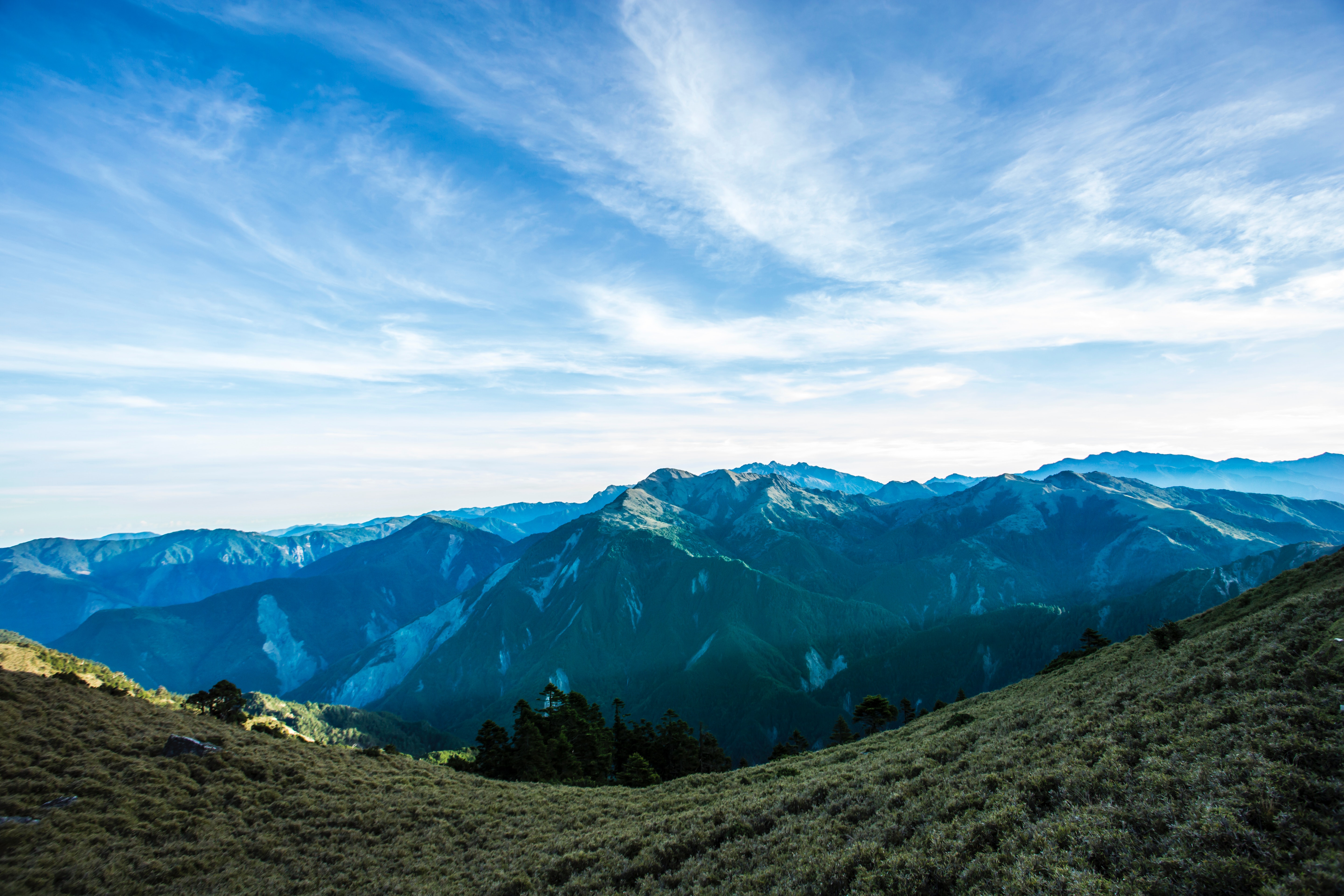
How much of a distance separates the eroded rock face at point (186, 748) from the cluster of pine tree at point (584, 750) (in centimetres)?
3494

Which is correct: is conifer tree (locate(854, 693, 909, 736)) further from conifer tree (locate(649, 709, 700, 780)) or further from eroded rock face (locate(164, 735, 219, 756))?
eroded rock face (locate(164, 735, 219, 756))

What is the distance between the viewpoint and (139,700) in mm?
46219

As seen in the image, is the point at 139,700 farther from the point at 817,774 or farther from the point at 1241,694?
the point at 1241,694

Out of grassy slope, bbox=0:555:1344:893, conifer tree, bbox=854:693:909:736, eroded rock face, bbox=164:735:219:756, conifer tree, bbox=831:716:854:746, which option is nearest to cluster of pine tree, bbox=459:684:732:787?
conifer tree, bbox=831:716:854:746

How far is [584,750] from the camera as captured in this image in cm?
7775

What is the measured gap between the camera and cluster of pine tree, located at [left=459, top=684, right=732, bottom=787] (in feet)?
215

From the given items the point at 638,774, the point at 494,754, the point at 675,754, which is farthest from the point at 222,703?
the point at 675,754

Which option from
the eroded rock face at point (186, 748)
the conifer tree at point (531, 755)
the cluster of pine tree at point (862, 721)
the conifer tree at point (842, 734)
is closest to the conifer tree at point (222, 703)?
the eroded rock face at point (186, 748)

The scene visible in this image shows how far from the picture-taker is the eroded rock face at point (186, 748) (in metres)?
36.7

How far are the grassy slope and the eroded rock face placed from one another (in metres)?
0.83

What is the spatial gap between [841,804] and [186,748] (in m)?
46.4

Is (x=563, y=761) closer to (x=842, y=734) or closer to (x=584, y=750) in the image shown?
(x=584, y=750)

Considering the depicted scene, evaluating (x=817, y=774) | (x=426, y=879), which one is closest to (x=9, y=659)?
(x=426, y=879)

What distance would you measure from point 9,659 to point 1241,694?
81.9 m
